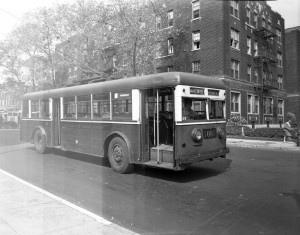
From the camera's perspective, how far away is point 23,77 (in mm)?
38906

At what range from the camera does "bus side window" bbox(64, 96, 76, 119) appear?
34.0ft

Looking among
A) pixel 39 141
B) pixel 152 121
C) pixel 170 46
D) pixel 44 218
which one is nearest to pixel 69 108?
pixel 39 141

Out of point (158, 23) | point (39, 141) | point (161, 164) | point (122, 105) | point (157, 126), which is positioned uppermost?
point (158, 23)

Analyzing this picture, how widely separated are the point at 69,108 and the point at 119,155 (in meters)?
3.46

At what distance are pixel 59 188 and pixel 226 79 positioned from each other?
2180 cm

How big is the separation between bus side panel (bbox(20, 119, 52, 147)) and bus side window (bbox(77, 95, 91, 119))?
2.48m

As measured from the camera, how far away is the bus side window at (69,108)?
10359 millimetres

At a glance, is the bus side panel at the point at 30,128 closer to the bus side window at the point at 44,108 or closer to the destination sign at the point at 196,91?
the bus side window at the point at 44,108

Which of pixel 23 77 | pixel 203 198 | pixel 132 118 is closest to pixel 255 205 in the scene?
pixel 203 198

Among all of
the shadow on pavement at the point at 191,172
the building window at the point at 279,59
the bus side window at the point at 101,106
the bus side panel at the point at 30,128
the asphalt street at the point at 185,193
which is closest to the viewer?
the building window at the point at 279,59

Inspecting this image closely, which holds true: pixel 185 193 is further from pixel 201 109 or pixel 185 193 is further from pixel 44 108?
pixel 44 108

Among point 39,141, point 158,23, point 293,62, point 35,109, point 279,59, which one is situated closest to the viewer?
point 293,62

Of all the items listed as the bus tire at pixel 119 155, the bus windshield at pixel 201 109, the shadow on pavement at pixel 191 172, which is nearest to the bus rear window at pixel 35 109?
the bus tire at pixel 119 155

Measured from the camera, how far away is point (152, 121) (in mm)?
8062
